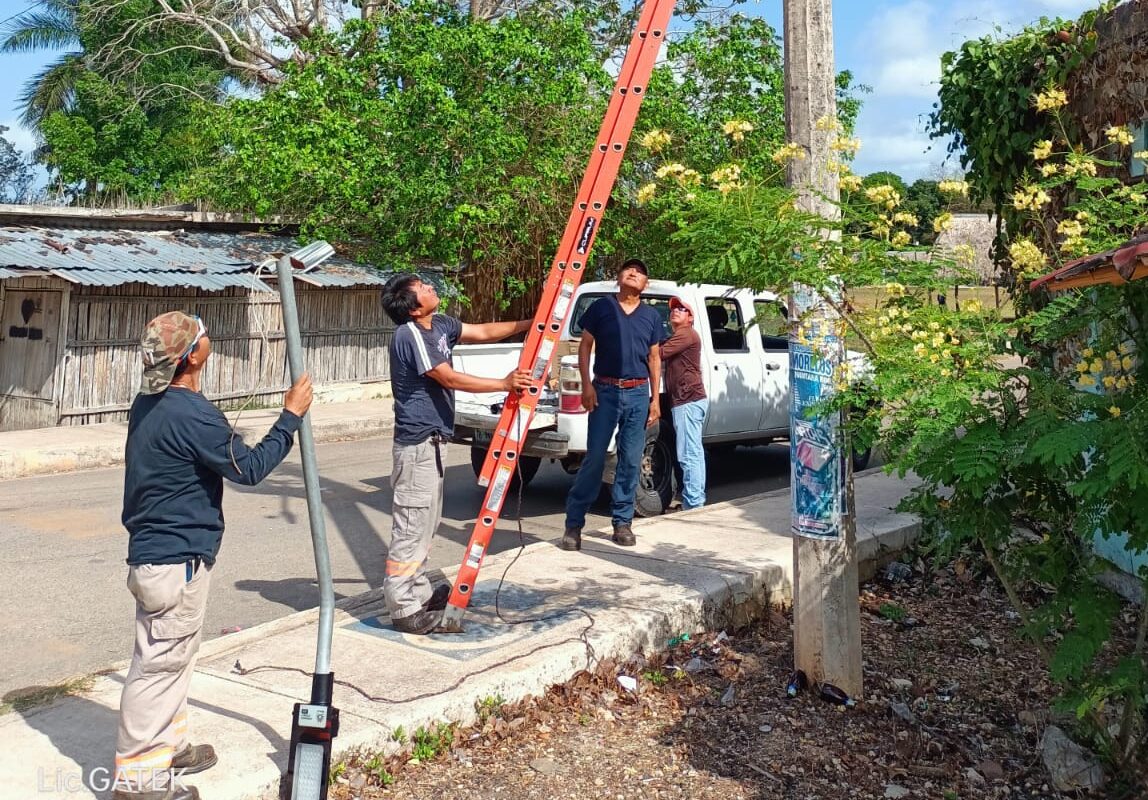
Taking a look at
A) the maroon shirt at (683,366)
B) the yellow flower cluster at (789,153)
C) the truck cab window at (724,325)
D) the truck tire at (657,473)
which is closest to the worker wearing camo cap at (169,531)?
the yellow flower cluster at (789,153)

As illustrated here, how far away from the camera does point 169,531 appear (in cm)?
394

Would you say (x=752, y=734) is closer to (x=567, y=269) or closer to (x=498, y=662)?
(x=498, y=662)

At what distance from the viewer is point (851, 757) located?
4.64 metres

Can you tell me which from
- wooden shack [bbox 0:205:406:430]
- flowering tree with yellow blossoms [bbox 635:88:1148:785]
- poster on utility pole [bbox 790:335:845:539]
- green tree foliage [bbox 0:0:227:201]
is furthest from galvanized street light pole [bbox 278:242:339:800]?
green tree foliage [bbox 0:0:227:201]

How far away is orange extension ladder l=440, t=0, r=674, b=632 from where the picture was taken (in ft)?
17.8

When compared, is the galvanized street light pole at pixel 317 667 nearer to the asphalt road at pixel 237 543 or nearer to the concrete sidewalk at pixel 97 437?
the asphalt road at pixel 237 543

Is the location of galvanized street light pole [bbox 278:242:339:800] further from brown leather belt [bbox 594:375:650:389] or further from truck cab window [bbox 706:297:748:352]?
truck cab window [bbox 706:297:748:352]

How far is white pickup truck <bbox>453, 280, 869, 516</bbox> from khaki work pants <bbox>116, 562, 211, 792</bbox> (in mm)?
5409

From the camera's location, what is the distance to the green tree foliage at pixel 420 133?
16547 mm

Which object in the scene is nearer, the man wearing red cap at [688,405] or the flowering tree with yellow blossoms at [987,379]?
the flowering tree with yellow blossoms at [987,379]

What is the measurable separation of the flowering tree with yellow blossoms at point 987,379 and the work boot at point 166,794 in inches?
108

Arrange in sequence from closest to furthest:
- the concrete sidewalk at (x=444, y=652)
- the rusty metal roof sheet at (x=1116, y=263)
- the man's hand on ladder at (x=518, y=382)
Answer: the rusty metal roof sheet at (x=1116, y=263), the concrete sidewalk at (x=444, y=652), the man's hand on ladder at (x=518, y=382)

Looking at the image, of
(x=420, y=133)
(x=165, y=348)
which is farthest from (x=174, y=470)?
(x=420, y=133)

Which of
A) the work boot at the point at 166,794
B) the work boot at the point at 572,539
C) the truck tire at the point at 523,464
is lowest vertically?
the work boot at the point at 166,794
